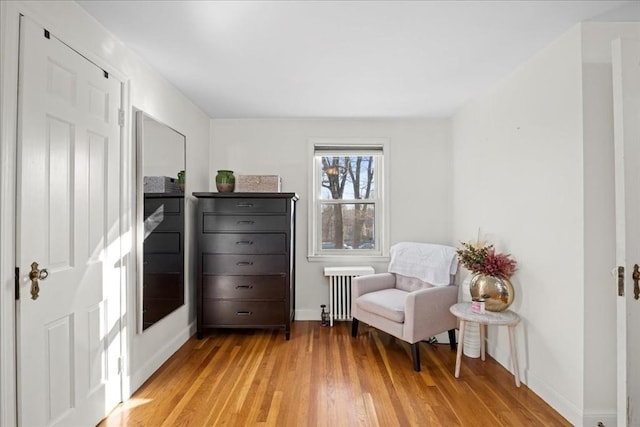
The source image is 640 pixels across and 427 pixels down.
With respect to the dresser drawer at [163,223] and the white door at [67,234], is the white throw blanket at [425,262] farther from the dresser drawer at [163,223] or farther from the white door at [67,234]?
the white door at [67,234]

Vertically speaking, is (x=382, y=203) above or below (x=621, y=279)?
above

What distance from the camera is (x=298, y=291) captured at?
150 inches

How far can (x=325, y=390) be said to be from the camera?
2312mm

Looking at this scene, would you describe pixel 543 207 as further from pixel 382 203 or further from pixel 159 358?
pixel 159 358

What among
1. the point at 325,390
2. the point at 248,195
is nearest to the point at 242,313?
the point at 248,195

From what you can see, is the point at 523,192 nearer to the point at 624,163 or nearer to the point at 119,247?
the point at 624,163

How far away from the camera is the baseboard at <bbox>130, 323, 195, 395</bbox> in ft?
7.59

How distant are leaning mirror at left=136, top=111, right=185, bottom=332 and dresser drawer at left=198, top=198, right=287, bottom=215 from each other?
1.09 ft

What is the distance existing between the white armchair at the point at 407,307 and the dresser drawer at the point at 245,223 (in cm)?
94

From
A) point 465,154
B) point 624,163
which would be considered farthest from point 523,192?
point 465,154

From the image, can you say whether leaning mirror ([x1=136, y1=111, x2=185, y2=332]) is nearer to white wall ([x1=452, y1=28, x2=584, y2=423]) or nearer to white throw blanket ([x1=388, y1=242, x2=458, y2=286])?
white throw blanket ([x1=388, y1=242, x2=458, y2=286])

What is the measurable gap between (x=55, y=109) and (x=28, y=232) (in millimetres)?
605

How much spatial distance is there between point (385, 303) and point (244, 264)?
1388mm

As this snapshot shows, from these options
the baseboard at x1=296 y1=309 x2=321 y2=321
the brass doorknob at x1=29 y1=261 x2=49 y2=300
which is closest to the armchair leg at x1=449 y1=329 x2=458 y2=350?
the baseboard at x1=296 y1=309 x2=321 y2=321
